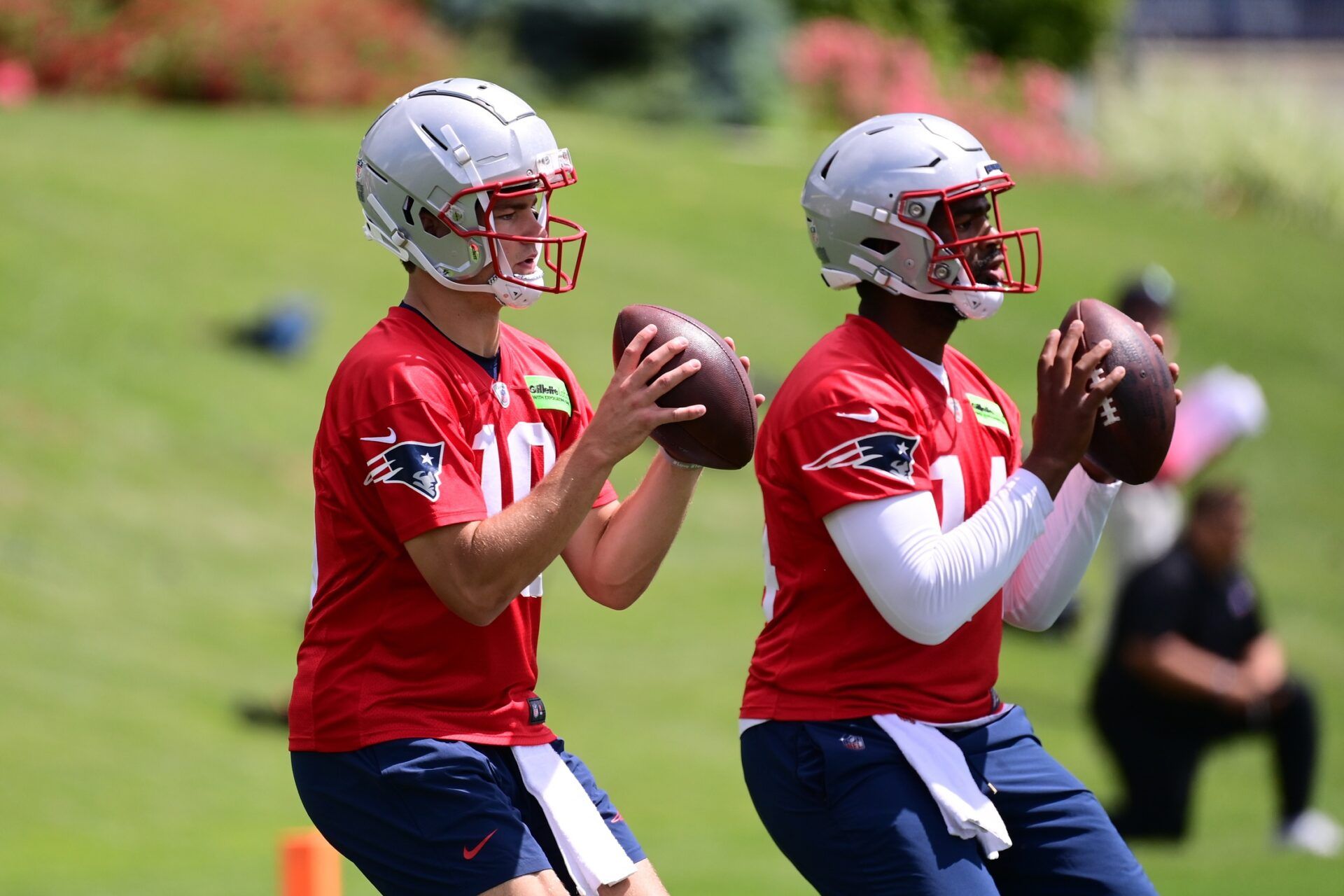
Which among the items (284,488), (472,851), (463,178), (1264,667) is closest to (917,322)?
(463,178)

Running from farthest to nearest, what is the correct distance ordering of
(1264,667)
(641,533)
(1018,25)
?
(1018,25)
(1264,667)
(641,533)

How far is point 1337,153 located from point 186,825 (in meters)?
19.9

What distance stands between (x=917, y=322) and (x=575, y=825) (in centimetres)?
140

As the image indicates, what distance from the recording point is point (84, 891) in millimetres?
7270

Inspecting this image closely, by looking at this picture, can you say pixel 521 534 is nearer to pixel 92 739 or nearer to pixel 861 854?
pixel 861 854

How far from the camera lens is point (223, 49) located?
19312 mm

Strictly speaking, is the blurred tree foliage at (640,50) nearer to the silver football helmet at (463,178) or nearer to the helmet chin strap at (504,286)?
the silver football helmet at (463,178)

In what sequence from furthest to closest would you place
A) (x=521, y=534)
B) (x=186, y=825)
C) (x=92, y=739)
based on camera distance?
(x=92, y=739), (x=186, y=825), (x=521, y=534)

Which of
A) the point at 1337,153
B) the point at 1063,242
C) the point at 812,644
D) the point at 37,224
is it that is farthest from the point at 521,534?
the point at 1337,153

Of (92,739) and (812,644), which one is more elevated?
(812,644)

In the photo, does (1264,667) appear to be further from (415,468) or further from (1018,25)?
(1018,25)

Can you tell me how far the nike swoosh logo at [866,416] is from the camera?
385 cm

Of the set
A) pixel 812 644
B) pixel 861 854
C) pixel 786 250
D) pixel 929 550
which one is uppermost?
pixel 929 550

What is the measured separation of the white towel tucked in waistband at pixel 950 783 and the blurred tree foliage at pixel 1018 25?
2538 cm
